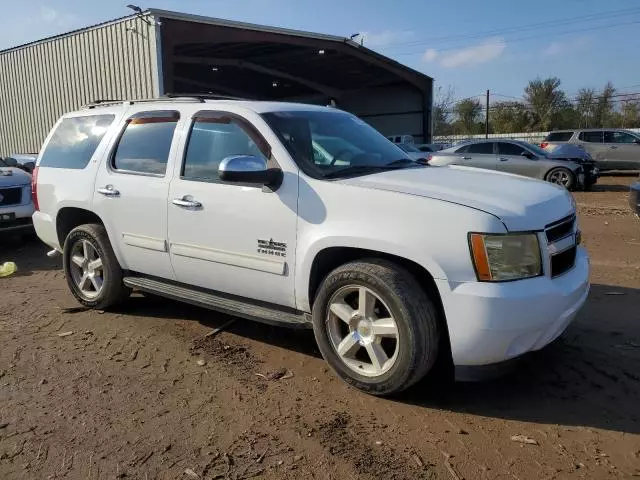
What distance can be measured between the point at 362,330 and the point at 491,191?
117cm

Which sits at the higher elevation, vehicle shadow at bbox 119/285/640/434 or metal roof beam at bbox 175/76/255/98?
metal roof beam at bbox 175/76/255/98

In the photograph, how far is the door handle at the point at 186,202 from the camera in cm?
421

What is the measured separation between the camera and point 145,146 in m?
4.79

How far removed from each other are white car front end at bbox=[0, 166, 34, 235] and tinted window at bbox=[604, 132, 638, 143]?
1914 cm

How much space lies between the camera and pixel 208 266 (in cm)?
425

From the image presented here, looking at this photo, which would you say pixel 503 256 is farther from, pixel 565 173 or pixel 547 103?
pixel 547 103

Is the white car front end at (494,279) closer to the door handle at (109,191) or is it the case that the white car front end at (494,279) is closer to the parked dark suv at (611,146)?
the door handle at (109,191)

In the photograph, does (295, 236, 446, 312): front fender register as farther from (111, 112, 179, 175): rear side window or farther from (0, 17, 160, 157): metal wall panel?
(0, 17, 160, 157): metal wall panel

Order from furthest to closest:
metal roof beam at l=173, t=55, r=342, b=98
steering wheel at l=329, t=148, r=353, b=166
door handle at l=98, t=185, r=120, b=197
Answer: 1. metal roof beam at l=173, t=55, r=342, b=98
2. door handle at l=98, t=185, r=120, b=197
3. steering wheel at l=329, t=148, r=353, b=166

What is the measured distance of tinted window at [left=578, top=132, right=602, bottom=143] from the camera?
67.7ft

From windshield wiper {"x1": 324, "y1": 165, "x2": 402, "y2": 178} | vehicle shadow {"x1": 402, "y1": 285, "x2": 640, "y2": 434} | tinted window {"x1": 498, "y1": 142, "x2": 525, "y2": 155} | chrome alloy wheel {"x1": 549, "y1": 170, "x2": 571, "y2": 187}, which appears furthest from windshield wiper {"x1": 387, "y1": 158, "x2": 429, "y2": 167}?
chrome alloy wheel {"x1": 549, "y1": 170, "x2": 571, "y2": 187}

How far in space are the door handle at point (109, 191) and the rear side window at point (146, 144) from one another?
185 millimetres

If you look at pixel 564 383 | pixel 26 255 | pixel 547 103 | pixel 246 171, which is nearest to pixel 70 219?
pixel 246 171

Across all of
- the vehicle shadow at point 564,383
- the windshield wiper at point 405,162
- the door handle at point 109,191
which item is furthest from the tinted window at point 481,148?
the door handle at point 109,191
